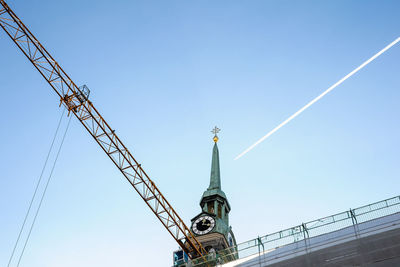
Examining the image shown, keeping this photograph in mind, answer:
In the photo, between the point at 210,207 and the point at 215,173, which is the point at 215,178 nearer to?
the point at 215,173

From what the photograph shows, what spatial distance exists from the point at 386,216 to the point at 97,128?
127 ft

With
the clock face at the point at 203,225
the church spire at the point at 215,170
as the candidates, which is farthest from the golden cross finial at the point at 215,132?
the clock face at the point at 203,225

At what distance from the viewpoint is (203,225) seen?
65.8m

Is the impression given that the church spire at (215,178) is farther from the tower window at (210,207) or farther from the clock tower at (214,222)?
the tower window at (210,207)

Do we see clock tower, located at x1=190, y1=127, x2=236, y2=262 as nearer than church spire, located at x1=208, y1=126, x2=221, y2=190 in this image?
Yes

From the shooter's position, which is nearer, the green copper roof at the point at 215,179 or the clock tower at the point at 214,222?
the clock tower at the point at 214,222

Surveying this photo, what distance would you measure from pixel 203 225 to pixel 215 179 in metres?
16.1

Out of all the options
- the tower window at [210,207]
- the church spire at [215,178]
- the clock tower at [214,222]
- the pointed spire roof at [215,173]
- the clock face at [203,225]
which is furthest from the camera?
the pointed spire roof at [215,173]

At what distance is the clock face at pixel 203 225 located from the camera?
65.1 m

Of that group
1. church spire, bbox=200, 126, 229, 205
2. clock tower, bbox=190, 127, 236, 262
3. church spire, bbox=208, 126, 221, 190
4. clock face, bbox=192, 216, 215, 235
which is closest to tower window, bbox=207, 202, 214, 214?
clock tower, bbox=190, 127, 236, 262

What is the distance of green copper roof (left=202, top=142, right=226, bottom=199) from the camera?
7462cm

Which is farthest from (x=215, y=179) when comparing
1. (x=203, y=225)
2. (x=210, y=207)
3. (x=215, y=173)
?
(x=203, y=225)

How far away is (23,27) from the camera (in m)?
58.2

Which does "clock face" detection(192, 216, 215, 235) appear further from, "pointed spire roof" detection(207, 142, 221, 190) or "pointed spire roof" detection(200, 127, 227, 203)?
"pointed spire roof" detection(207, 142, 221, 190)
